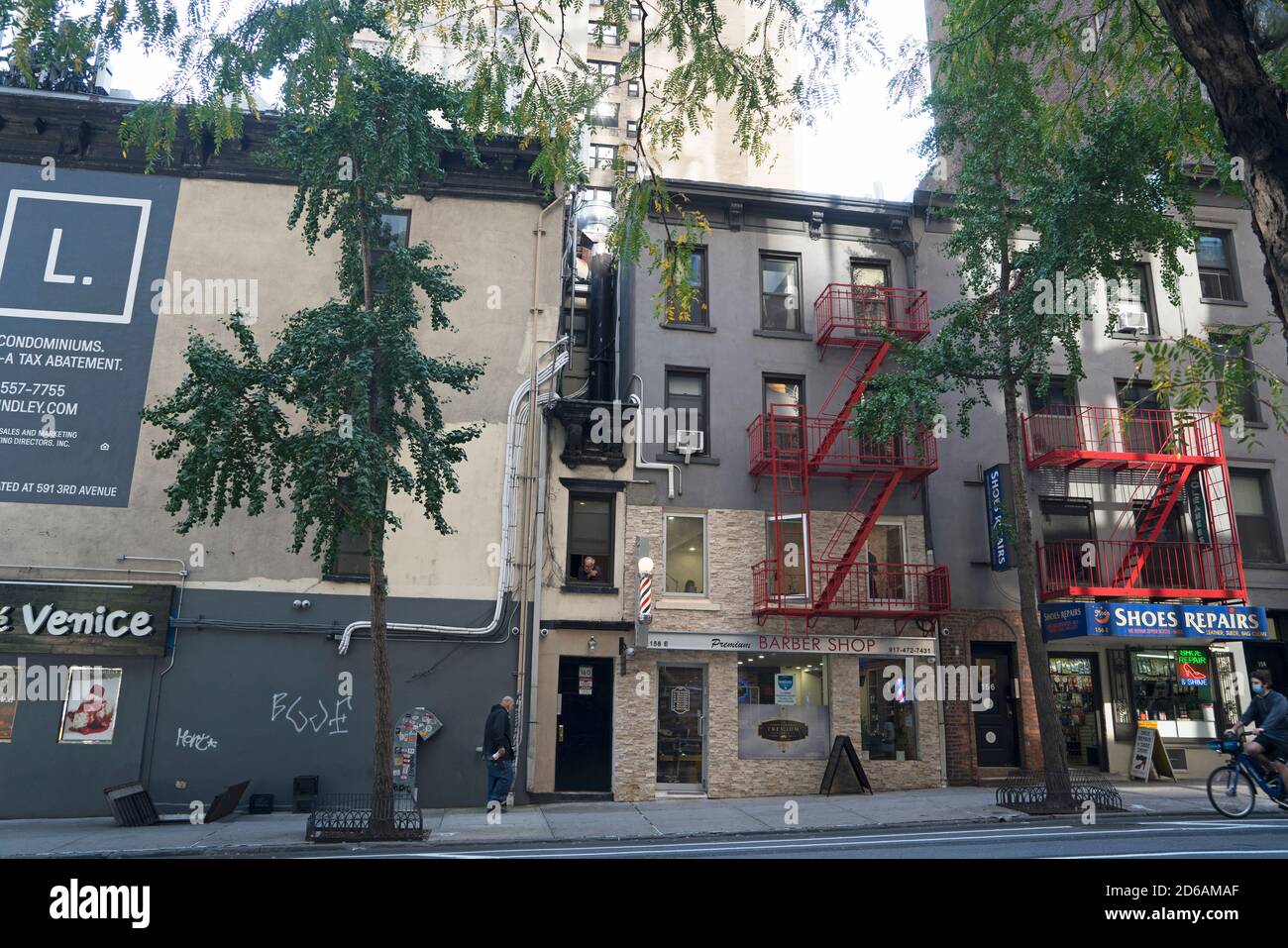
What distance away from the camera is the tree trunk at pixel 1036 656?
48.1 ft

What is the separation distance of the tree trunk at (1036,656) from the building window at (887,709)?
3442mm

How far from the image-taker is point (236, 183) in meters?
19.4

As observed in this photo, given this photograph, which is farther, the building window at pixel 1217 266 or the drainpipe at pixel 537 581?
the building window at pixel 1217 266

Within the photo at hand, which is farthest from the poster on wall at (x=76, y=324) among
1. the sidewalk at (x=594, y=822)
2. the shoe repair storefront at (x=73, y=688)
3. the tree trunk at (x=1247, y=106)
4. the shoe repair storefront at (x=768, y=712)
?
the tree trunk at (x=1247, y=106)

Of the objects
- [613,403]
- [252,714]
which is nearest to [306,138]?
[613,403]

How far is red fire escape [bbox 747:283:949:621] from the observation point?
744 inches

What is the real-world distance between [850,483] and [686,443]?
3.91 metres

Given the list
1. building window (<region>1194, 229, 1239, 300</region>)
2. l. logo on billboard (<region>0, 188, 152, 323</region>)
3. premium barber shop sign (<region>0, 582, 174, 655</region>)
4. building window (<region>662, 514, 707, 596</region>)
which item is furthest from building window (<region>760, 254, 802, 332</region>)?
premium barber shop sign (<region>0, 582, 174, 655</region>)

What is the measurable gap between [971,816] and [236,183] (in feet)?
63.6

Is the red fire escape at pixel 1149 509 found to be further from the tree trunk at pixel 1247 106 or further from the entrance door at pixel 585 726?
the tree trunk at pixel 1247 106

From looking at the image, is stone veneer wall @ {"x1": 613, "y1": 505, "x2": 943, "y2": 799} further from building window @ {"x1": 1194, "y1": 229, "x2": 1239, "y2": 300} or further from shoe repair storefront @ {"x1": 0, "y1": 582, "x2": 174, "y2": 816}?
building window @ {"x1": 1194, "y1": 229, "x2": 1239, "y2": 300}

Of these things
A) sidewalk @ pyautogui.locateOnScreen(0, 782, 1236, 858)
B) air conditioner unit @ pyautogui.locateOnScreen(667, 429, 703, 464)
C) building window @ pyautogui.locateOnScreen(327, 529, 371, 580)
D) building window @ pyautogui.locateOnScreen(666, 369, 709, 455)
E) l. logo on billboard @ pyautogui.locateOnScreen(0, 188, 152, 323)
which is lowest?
sidewalk @ pyautogui.locateOnScreen(0, 782, 1236, 858)

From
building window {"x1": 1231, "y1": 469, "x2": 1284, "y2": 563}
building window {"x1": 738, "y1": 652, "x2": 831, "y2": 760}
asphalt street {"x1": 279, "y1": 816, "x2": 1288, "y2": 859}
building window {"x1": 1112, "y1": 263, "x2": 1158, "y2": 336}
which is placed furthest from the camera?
building window {"x1": 1112, "y1": 263, "x2": 1158, "y2": 336}

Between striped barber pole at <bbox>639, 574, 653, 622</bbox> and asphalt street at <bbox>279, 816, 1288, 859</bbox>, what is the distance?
5.28 meters
